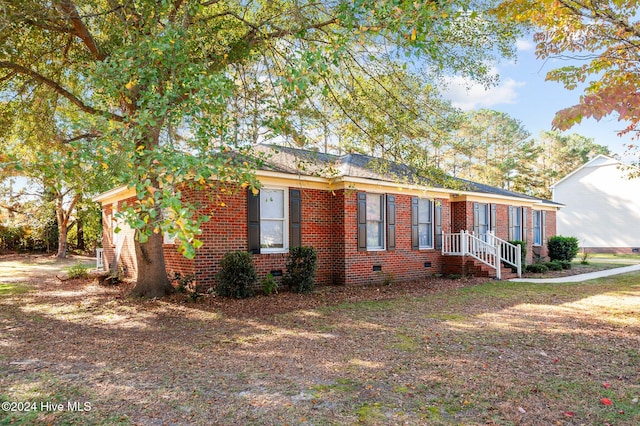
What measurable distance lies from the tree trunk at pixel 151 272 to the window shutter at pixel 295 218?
11.0 feet

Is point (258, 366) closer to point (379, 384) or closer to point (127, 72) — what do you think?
point (379, 384)

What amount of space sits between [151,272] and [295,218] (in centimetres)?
392

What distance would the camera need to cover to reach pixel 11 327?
290 inches

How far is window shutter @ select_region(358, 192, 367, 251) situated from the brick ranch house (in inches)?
1.2

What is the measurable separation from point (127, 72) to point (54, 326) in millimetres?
4842

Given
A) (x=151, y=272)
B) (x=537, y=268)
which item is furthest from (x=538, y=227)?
(x=151, y=272)

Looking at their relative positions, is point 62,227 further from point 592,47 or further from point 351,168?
point 592,47

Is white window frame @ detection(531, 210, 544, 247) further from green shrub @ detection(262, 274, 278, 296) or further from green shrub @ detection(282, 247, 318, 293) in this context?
green shrub @ detection(262, 274, 278, 296)

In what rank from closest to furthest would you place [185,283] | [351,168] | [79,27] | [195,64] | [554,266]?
[195,64] → [79,27] → [185,283] → [351,168] → [554,266]

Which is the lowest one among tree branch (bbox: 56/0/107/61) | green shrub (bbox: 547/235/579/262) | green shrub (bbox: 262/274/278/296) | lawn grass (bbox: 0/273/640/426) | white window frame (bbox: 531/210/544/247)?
lawn grass (bbox: 0/273/640/426)

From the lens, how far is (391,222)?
1292cm

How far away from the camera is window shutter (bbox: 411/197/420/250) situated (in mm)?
13648

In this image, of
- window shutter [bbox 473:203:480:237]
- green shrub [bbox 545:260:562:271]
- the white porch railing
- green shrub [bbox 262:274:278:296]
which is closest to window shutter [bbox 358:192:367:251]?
green shrub [bbox 262:274:278:296]

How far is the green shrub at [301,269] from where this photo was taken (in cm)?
1062
